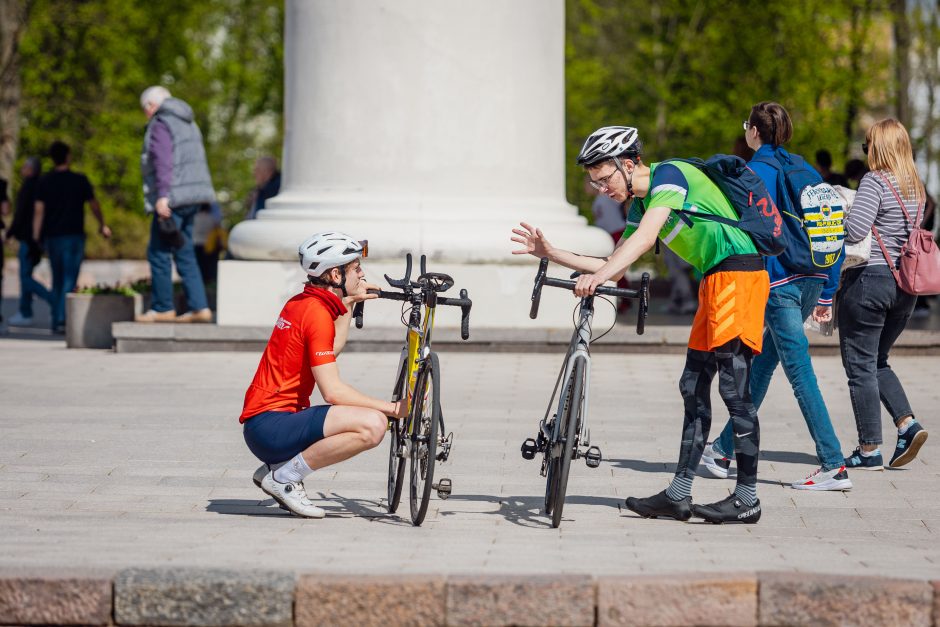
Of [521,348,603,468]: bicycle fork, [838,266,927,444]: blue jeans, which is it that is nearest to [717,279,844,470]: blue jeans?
[838,266,927,444]: blue jeans

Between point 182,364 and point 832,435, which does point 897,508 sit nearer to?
point 832,435

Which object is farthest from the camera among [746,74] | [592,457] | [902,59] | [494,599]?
[902,59]

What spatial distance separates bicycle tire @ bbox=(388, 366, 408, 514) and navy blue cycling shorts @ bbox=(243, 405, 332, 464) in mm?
315

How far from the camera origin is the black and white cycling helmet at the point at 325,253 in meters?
6.94

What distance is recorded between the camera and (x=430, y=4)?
13.9m

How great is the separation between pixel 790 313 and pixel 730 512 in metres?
1.48

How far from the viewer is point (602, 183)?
680 centimetres

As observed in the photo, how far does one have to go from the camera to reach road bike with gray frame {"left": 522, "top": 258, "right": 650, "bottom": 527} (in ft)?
21.8

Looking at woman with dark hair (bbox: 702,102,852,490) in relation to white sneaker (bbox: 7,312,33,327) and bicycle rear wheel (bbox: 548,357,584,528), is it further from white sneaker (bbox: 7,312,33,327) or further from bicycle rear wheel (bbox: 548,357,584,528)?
white sneaker (bbox: 7,312,33,327)

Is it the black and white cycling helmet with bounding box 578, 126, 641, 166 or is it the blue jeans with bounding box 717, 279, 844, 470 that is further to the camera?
the blue jeans with bounding box 717, 279, 844, 470

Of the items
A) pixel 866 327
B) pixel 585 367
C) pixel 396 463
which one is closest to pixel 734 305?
pixel 585 367

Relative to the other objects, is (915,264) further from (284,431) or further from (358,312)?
(284,431)

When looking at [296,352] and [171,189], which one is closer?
[296,352]

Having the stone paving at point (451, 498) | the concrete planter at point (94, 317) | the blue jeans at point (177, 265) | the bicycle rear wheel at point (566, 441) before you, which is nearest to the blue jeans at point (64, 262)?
the concrete planter at point (94, 317)
